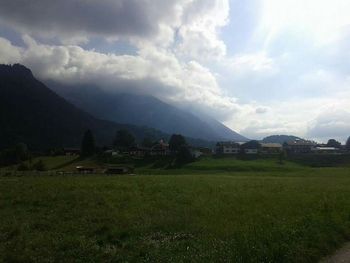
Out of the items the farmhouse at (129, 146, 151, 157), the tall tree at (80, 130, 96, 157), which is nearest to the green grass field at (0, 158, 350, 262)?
the tall tree at (80, 130, 96, 157)

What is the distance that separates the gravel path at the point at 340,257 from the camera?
16.9 m

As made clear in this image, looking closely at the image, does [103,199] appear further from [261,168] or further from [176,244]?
[261,168]

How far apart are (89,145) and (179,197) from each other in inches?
5898

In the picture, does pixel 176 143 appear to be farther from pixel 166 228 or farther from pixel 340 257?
pixel 340 257

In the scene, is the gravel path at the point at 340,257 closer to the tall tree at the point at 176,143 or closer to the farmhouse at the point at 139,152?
the farmhouse at the point at 139,152

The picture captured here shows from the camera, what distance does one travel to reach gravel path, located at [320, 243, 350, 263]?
16922 mm

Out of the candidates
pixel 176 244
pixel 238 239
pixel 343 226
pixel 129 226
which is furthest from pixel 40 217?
pixel 343 226

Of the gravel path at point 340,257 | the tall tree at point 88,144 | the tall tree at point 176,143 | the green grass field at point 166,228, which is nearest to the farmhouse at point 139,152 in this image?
the tall tree at point 176,143

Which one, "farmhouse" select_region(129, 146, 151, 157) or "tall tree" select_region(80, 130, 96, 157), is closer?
"tall tree" select_region(80, 130, 96, 157)

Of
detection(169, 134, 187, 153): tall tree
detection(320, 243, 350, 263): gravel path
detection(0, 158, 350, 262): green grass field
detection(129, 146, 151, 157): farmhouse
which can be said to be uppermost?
detection(169, 134, 187, 153): tall tree

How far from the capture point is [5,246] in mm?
16438

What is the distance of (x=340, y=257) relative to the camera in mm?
17516

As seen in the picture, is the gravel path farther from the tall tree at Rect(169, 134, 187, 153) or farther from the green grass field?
the tall tree at Rect(169, 134, 187, 153)

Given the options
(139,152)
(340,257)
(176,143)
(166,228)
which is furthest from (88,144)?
(340,257)
